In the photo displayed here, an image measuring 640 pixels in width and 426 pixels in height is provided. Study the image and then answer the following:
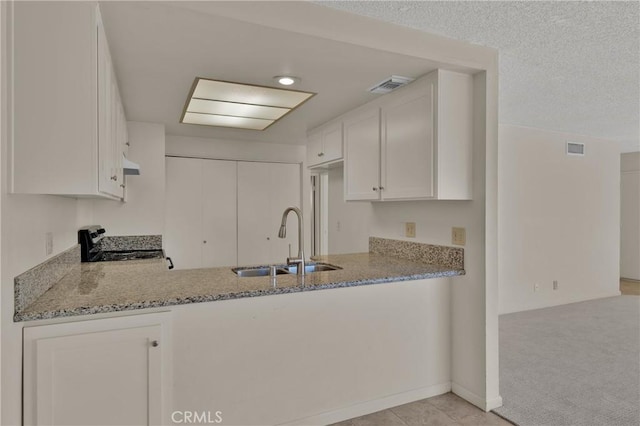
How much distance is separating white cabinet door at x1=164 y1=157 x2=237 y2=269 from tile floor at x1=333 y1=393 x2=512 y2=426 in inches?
117

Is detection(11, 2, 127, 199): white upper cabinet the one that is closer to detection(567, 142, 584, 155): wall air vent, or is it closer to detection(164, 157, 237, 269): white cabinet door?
detection(164, 157, 237, 269): white cabinet door

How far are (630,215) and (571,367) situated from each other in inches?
206

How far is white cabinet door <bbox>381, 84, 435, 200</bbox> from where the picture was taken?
255cm

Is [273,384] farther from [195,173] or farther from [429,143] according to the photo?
[195,173]

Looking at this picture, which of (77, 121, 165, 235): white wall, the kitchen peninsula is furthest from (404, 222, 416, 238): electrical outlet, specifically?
(77, 121, 165, 235): white wall

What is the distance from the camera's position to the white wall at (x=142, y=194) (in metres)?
3.72

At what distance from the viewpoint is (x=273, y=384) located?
219 cm

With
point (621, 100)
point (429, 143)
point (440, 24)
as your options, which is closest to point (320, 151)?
point (429, 143)

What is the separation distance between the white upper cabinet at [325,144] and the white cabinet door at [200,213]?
1300 millimetres

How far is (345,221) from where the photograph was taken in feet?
14.4

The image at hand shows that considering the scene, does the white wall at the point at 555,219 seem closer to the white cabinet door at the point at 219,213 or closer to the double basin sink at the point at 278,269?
the double basin sink at the point at 278,269

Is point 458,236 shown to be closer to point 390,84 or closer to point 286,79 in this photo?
point 390,84

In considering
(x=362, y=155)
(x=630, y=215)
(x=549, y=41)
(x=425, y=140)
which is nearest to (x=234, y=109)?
(x=362, y=155)

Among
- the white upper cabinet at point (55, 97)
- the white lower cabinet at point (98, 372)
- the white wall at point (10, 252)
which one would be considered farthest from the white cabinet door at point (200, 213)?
the white upper cabinet at point (55, 97)
